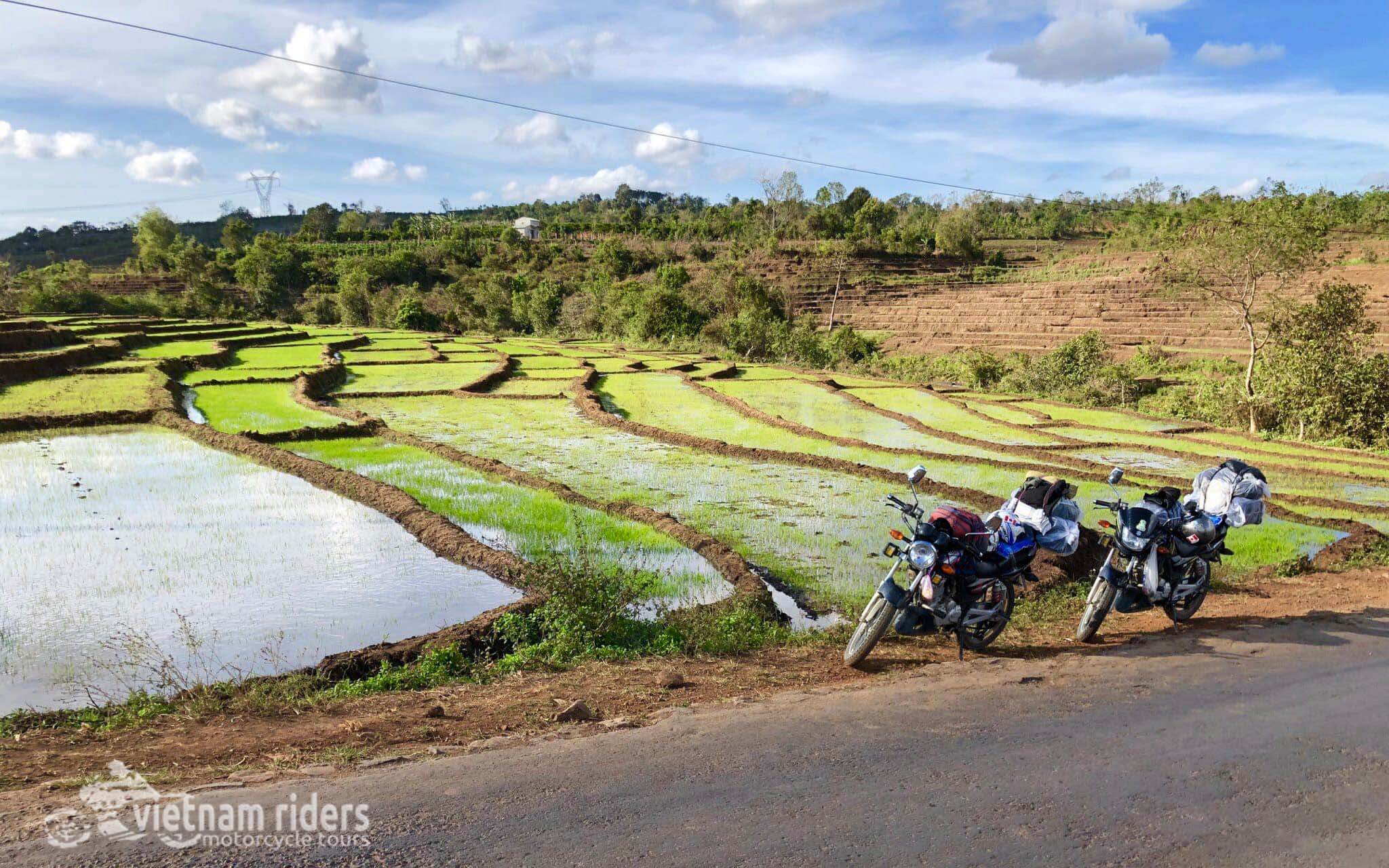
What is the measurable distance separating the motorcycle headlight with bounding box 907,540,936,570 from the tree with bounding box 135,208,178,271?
263ft

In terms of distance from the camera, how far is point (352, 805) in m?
3.82

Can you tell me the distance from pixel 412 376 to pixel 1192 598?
25.2 metres

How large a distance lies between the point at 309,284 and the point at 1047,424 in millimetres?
63905

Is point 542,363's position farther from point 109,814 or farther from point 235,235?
point 235,235

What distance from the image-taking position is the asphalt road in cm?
358

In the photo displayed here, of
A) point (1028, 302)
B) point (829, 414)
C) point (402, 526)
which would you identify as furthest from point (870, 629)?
point (1028, 302)

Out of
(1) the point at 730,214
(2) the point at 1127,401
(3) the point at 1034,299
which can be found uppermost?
(1) the point at 730,214

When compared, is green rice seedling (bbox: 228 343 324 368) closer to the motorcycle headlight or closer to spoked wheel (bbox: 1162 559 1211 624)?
the motorcycle headlight

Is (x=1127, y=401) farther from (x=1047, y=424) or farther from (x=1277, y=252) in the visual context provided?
(x=1047, y=424)

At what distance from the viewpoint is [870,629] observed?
6.02m

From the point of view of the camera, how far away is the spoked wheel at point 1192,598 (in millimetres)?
7121

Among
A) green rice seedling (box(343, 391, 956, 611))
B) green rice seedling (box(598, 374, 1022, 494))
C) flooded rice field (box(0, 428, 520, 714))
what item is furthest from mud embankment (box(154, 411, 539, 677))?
green rice seedling (box(598, 374, 1022, 494))

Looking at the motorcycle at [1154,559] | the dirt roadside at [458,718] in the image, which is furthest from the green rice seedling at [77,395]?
the motorcycle at [1154,559]

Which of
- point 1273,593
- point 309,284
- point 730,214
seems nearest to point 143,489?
point 1273,593
